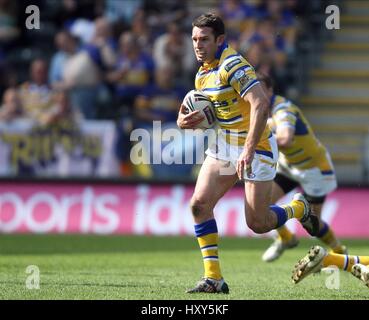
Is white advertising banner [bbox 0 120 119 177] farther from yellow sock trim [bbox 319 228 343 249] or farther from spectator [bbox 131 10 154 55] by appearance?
yellow sock trim [bbox 319 228 343 249]

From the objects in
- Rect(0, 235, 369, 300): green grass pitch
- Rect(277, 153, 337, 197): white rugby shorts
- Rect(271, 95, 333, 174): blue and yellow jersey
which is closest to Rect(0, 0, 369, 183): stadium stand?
Rect(0, 235, 369, 300): green grass pitch

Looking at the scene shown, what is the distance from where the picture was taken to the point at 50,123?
15.6 meters

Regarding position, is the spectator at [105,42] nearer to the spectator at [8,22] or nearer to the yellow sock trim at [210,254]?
the spectator at [8,22]

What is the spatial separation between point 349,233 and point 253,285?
Answer: 6.47 metres

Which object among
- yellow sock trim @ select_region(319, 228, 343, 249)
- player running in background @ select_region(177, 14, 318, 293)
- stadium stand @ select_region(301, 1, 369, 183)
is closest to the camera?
player running in background @ select_region(177, 14, 318, 293)

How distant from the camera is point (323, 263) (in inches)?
330

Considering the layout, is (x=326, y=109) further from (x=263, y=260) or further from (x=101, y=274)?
(x=101, y=274)

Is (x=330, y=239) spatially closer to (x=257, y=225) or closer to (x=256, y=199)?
(x=257, y=225)

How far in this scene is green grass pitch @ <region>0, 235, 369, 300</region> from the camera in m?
8.08

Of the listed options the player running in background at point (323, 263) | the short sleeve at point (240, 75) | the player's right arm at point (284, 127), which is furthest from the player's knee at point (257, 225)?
the player's right arm at point (284, 127)

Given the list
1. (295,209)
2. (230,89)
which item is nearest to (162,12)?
(295,209)

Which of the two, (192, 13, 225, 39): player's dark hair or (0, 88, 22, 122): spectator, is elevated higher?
(192, 13, 225, 39): player's dark hair

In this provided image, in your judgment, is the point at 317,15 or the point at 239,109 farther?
the point at 317,15
